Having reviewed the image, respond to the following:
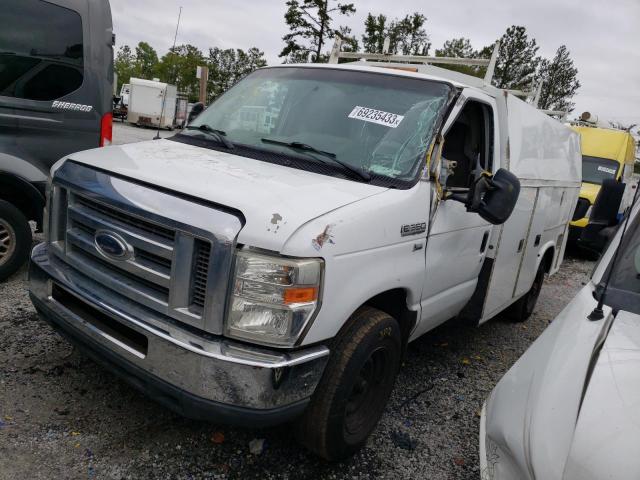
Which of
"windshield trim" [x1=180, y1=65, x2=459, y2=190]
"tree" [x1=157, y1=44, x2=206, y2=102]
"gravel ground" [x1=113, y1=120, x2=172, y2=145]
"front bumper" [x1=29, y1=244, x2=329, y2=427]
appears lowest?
"gravel ground" [x1=113, y1=120, x2=172, y2=145]

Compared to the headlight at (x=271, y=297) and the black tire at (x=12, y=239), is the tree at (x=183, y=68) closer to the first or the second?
the black tire at (x=12, y=239)

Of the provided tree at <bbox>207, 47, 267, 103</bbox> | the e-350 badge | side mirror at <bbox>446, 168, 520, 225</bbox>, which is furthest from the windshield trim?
tree at <bbox>207, 47, 267, 103</bbox>

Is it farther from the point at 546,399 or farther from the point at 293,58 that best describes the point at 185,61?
the point at 546,399

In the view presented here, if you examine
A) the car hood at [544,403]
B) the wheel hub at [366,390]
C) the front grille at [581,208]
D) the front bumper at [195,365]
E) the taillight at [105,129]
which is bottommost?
the wheel hub at [366,390]

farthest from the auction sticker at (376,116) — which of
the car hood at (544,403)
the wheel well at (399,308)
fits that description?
the car hood at (544,403)

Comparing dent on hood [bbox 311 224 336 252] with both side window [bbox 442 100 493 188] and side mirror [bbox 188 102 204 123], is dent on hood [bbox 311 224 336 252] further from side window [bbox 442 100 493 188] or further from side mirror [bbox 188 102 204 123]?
side mirror [bbox 188 102 204 123]

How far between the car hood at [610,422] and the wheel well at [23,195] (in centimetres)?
445

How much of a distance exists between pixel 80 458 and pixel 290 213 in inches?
67.2

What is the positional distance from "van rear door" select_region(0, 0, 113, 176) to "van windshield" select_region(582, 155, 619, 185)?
999 centimetres

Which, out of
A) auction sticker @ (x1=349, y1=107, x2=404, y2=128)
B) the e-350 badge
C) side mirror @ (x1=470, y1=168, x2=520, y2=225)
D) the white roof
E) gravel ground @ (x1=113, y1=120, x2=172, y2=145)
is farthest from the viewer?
gravel ground @ (x1=113, y1=120, x2=172, y2=145)

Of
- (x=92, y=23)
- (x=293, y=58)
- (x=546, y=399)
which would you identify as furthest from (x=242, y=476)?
(x=293, y=58)

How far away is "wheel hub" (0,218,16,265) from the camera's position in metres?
4.31

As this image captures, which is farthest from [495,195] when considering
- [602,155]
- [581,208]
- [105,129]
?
[602,155]

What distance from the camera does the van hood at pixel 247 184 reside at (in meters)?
2.17
